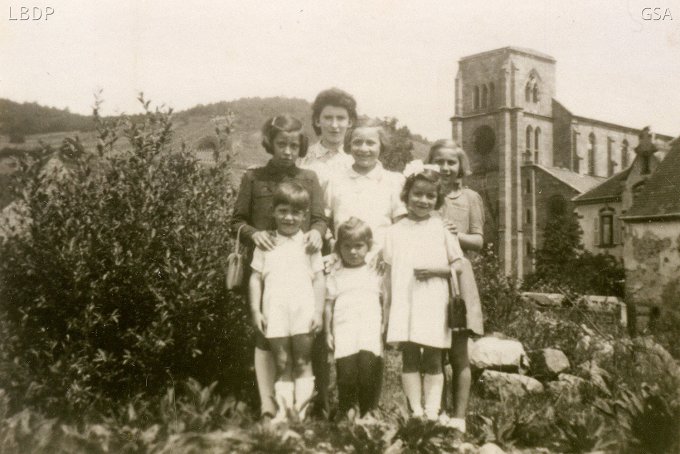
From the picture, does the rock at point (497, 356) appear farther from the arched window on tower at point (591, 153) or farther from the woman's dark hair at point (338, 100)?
the arched window on tower at point (591, 153)

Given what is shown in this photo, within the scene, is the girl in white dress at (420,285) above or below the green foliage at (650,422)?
above

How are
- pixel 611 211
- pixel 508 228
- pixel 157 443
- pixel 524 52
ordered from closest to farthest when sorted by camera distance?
pixel 157 443 → pixel 611 211 → pixel 508 228 → pixel 524 52

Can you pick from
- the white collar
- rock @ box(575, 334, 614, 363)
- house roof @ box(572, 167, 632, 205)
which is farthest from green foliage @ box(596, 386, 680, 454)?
house roof @ box(572, 167, 632, 205)

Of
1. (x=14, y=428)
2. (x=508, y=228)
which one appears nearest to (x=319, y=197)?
(x=14, y=428)

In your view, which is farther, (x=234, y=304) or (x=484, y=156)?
(x=484, y=156)

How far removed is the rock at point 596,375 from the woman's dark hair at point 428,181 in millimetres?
2328

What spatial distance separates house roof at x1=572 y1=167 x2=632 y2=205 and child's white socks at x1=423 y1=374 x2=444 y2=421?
3397 cm

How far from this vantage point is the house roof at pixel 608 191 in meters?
35.8

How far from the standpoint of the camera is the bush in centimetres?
452

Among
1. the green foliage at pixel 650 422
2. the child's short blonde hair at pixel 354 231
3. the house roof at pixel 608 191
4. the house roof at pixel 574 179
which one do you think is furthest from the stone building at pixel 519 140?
the child's short blonde hair at pixel 354 231

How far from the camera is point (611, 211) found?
119 feet

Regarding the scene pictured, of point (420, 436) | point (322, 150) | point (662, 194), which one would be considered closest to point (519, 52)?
point (662, 194)

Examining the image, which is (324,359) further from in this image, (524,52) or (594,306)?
(524,52)

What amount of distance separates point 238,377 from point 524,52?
5402cm
